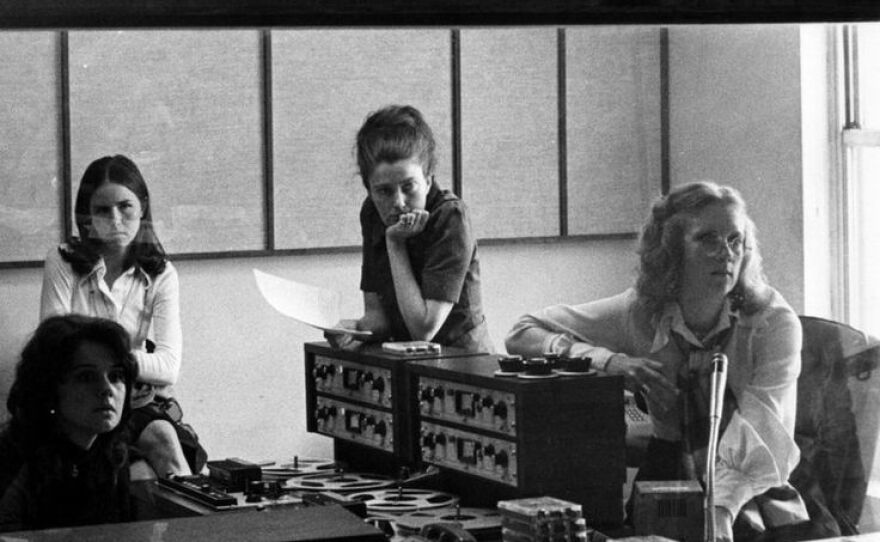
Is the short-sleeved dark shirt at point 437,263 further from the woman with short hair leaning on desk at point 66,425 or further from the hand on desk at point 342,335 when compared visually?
the woman with short hair leaning on desk at point 66,425

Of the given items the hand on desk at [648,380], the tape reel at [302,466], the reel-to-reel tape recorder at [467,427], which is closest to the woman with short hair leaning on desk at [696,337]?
the hand on desk at [648,380]

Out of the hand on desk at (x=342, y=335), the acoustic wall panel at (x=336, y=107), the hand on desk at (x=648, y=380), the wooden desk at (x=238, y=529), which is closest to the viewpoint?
the wooden desk at (x=238, y=529)

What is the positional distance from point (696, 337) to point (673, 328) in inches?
1.6

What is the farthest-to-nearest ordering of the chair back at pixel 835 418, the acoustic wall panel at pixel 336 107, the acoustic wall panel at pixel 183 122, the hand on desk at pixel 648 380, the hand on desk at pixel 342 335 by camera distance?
the chair back at pixel 835 418
the hand on desk at pixel 648 380
the hand on desk at pixel 342 335
the acoustic wall panel at pixel 336 107
the acoustic wall panel at pixel 183 122

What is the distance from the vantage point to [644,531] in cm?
210

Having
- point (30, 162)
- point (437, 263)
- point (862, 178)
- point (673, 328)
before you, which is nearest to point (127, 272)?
point (30, 162)

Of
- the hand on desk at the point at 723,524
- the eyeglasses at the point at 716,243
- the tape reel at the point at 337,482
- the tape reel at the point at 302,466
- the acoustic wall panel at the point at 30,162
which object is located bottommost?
the hand on desk at the point at 723,524

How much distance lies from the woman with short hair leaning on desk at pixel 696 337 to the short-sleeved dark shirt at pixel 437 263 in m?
0.13

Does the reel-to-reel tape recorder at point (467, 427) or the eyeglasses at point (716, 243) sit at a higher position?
the eyeglasses at point (716, 243)

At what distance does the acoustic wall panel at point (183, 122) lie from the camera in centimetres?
184

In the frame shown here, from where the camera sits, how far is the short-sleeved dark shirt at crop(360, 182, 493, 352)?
204 centimetres

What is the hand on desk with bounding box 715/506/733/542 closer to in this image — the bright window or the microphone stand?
the microphone stand

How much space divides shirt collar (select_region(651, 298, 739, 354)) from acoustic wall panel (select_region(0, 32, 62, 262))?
3.22ft

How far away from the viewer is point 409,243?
204 cm
